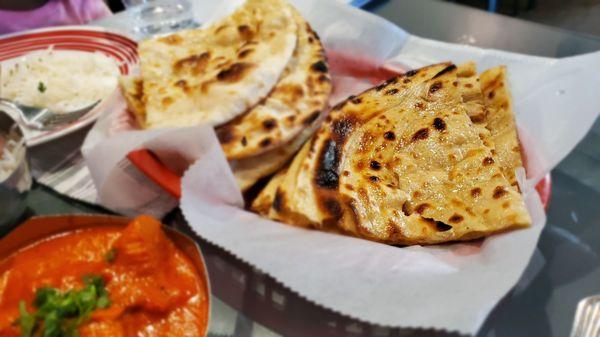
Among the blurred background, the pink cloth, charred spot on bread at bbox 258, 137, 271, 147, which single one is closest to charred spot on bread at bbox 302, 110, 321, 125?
charred spot on bread at bbox 258, 137, 271, 147

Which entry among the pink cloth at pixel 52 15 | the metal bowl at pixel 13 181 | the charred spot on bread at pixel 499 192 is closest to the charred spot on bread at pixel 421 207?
the charred spot on bread at pixel 499 192

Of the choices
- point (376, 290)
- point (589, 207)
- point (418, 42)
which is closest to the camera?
point (376, 290)

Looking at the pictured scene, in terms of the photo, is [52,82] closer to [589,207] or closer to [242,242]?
[242,242]

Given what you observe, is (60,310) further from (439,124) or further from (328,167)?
(439,124)

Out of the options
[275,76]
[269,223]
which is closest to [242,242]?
[269,223]

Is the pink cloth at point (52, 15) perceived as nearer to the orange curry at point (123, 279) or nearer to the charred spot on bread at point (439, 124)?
the orange curry at point (123, 279)
